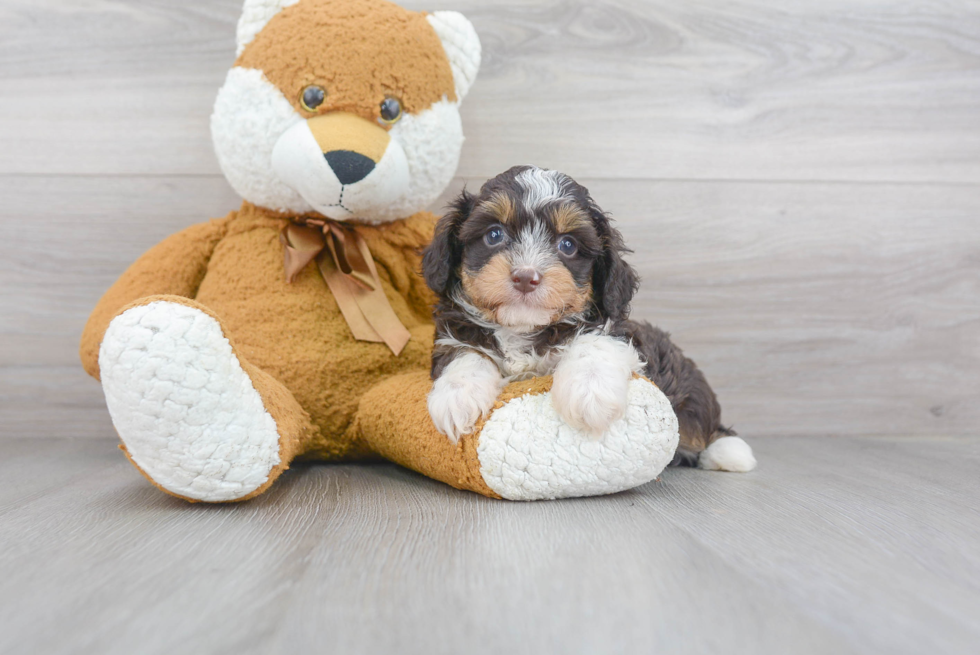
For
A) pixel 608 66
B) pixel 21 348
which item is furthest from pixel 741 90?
pixel 21 348

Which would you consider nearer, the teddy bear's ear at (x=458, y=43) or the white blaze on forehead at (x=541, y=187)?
the white blaze on forehead at (x=541, y=187)

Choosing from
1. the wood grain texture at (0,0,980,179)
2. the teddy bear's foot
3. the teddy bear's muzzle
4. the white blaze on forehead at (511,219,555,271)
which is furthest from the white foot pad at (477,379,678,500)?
the wood grain texture at (0,0,980,179)

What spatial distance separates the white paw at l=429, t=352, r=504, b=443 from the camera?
1.30 metres

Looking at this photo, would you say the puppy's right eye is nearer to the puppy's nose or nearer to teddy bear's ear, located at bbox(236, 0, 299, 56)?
the puppy's nose

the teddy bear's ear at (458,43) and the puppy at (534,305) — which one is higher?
the teddy bear's ear at (458,43)

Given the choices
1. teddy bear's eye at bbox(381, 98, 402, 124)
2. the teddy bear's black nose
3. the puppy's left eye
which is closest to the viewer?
the puppy's left eye

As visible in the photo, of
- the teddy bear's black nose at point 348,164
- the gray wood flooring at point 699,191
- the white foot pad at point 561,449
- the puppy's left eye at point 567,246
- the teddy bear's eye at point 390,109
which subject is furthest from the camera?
the gray wood flooring at point 699,191

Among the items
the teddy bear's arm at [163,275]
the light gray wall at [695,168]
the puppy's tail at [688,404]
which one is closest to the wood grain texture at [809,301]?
the light gray wall at [695,168]

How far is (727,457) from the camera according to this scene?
1.69 m

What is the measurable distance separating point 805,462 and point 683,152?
99 centimetres

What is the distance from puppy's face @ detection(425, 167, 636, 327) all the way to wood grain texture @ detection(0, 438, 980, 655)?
386 mm

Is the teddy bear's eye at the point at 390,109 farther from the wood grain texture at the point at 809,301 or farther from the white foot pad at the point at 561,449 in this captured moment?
the white foot pad at the point at 561,449

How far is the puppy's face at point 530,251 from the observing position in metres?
1.32

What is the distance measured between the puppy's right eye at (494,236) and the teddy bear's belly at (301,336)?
16.2 inches
